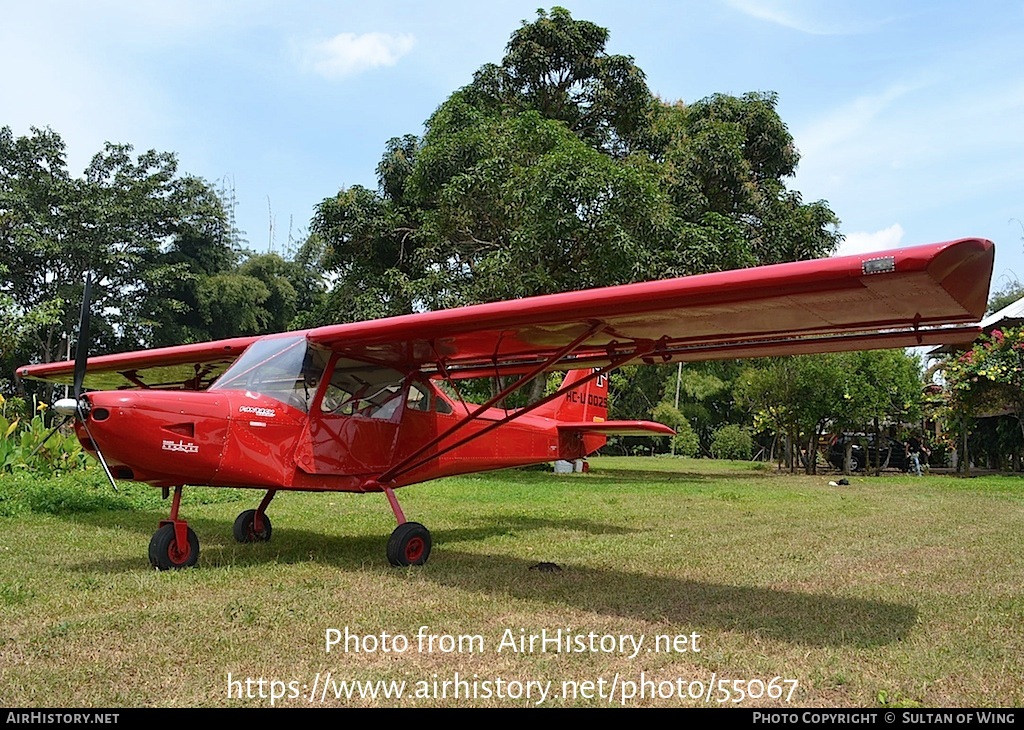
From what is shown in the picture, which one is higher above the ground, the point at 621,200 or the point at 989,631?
the point at 621,200

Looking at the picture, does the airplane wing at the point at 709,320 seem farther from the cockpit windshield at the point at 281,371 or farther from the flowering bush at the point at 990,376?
the flowering bush at the point at 990,376

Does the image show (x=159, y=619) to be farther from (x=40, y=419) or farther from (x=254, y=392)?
(x=40, y=419)

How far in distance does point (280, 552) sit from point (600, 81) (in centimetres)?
1762

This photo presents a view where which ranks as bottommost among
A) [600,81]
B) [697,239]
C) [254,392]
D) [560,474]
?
[560,474]

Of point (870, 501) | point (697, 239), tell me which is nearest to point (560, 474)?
point (697, 239)

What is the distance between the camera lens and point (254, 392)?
6898mm

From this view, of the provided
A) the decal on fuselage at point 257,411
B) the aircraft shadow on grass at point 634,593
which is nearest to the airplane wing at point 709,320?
the decal on fuselage at point 257,411

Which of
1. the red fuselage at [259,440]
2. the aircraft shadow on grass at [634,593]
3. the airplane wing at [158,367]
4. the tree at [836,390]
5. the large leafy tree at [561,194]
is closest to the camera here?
the aircraft shadow on grass at [634,593]

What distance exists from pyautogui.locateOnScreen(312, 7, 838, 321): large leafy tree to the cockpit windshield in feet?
31.0

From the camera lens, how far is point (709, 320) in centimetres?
605

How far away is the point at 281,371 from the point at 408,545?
1968 mm

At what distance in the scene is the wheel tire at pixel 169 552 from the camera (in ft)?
21.1

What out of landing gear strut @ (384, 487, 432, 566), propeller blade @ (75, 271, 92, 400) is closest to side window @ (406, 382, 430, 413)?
landing gear strut @ (384, 487, 432, 566)

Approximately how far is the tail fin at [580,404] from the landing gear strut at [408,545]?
3.72m
